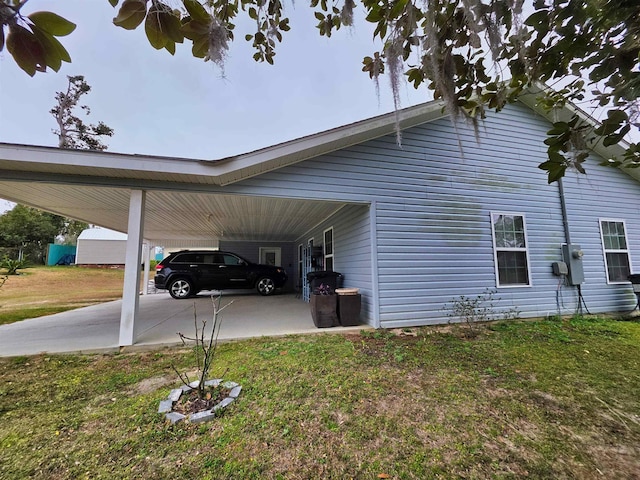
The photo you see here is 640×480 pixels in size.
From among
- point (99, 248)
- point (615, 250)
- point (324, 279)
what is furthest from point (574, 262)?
point (99, 248)

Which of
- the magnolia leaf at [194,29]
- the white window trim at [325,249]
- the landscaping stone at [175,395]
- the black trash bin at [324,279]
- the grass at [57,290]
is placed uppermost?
the magnolia leaf at [194,29]

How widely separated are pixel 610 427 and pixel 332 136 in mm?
4222

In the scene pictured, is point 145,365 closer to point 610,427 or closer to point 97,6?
point 97,6

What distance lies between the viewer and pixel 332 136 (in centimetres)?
429

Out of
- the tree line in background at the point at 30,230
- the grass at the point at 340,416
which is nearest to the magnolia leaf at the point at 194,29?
the grass at the point at 340,416

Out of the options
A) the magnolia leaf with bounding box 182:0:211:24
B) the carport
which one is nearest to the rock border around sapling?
the carport

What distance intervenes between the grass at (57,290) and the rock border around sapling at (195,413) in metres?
6.35

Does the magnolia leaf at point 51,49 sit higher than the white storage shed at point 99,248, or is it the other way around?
the white storage shed at point 99,248

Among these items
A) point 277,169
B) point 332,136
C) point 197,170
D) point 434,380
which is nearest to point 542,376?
point 434,380

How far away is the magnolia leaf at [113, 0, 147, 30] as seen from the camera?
0.90 meters

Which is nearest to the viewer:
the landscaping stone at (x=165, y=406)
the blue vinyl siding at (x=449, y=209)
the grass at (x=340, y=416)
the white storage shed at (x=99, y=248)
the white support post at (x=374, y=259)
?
the grass at (x=340, y=416)

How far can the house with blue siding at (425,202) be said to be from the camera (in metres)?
4.11

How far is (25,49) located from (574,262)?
308 inches

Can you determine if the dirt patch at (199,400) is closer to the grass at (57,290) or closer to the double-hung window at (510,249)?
the double-hung window at (510,249)
